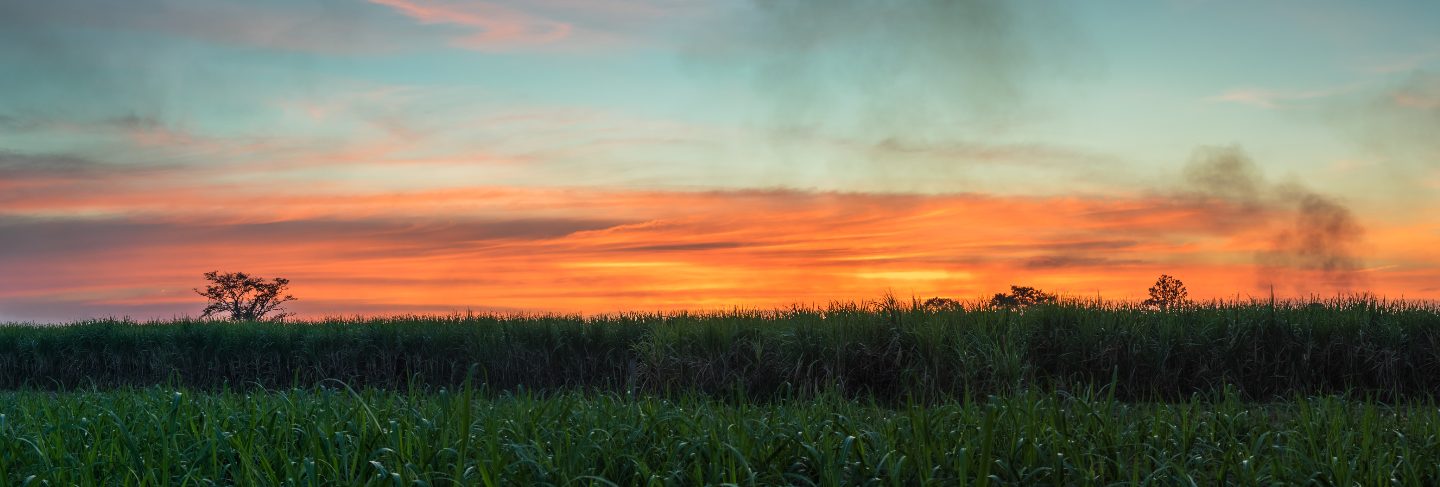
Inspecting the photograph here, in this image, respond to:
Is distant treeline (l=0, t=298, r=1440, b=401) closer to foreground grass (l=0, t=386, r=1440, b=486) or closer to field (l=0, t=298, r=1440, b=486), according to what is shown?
field (l=0, t=298, r=1440, b=486)

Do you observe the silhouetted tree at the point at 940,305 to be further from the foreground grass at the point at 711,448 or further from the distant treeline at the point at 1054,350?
the foreground grass at the point at 711,448

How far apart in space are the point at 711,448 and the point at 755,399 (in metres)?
5.36

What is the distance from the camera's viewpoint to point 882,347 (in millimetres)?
12727

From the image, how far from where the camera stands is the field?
504 cm

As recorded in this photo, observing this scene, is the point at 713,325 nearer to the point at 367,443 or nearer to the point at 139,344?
the point at 367,443

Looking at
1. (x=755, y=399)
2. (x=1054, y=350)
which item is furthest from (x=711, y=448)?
(x=1054, y=350)

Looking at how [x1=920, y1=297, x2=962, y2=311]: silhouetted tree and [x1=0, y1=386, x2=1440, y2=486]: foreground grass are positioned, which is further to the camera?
[x1=920, y1=297, x2=962, y2=311]: silhouetted tree

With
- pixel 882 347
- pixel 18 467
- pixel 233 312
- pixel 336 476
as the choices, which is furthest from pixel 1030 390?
pixel 233 312

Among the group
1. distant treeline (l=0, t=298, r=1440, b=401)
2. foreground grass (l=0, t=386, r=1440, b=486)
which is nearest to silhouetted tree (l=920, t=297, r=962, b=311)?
distant treeline (l=0, t=298, r=1440, b=401)

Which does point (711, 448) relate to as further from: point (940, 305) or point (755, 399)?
point (940, 305)

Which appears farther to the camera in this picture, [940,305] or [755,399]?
[940,305]

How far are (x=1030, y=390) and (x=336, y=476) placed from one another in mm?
3726

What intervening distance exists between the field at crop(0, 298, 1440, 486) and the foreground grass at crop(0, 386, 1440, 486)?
3cm

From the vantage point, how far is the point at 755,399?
34.3 ft
